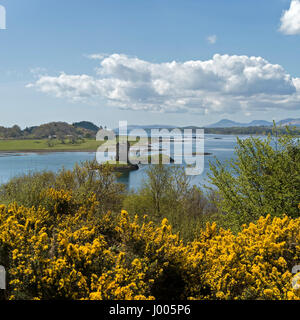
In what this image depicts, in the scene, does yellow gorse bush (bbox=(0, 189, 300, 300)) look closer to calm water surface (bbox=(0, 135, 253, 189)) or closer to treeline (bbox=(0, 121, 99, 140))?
calm water surface (bbox=(0, 135, 253, 189))

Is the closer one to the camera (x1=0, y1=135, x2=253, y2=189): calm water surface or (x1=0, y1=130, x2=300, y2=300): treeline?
(x1=0, y1=130, x2=300, y2=300): treeline

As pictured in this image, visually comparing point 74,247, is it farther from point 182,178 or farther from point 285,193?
point 182,178

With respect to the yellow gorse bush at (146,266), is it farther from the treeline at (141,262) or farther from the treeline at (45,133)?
the treeline at (45,133)

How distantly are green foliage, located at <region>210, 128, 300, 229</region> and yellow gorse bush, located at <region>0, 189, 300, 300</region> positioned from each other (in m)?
4.49

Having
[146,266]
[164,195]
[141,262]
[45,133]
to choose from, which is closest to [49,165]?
[164,195]

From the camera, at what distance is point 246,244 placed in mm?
5684

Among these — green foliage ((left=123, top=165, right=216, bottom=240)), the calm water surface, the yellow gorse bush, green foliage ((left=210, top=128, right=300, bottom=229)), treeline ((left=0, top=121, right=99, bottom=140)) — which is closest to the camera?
the yellow gorse bush

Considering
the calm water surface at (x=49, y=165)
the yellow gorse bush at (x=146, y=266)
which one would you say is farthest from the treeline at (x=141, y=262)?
the calm water surface at (x=49, y=165)

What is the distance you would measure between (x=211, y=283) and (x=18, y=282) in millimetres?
3217

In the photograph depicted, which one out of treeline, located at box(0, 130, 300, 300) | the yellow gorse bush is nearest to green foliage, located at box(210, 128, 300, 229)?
treeline, located at box(0, 130, 300, 300)

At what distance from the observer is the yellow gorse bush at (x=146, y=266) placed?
4.45 m

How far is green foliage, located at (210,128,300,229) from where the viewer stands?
1008 cm

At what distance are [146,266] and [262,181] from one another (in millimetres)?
7321
